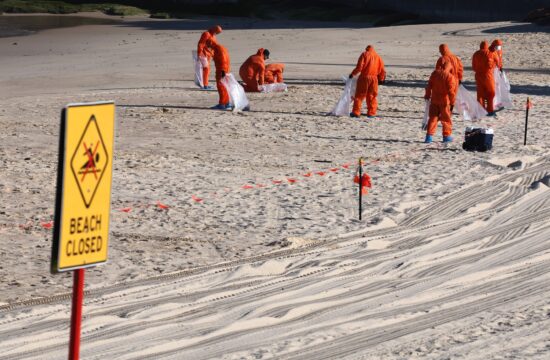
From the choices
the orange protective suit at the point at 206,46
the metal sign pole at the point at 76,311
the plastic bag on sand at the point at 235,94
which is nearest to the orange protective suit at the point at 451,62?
the plastic bag on sand at the point at 235,94

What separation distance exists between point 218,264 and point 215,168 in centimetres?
567

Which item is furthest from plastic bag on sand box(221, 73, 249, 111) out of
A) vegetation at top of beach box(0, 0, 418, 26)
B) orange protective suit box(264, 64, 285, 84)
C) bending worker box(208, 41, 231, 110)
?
vegetation at top of beach box(0, 0, 418, 26)

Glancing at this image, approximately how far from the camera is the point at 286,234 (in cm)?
1402

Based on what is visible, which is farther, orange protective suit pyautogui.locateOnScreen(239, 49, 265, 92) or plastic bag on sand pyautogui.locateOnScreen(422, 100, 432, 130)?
orange protective suit pyautogui.locateOnScreen(239, 49, 265, 92)

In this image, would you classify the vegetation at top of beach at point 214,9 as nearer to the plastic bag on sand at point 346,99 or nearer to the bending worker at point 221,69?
the bending worker at point 221,69

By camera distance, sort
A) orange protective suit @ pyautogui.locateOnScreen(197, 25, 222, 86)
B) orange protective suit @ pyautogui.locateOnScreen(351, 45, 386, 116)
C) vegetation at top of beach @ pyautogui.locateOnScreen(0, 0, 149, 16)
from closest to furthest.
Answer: orange protective suit @ pyautogui.locateOnScreen(351, 45, 386, 116) → orange protective suit @ pyautogui.locateOnScreen(197, 25, 222, 86) → vegetation at top of beach @ pyautogui.locateOnScreen(0, 0, 149, 16)

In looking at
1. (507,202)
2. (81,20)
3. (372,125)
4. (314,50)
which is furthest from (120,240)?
(81,20)

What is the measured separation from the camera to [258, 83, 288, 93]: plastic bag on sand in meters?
27.1

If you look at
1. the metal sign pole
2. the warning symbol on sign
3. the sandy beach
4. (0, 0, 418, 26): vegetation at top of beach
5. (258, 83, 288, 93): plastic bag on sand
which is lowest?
the sandy beach

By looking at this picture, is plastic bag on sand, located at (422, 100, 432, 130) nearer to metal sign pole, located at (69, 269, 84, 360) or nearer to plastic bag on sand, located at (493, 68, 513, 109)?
plastic bag on sand, located at (493, 68, 513, 109)

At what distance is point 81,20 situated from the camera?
2016 inches

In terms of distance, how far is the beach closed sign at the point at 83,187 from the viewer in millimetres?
6082

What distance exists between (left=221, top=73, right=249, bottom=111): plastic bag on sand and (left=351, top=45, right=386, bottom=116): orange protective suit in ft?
6.92

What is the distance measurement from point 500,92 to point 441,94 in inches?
174
